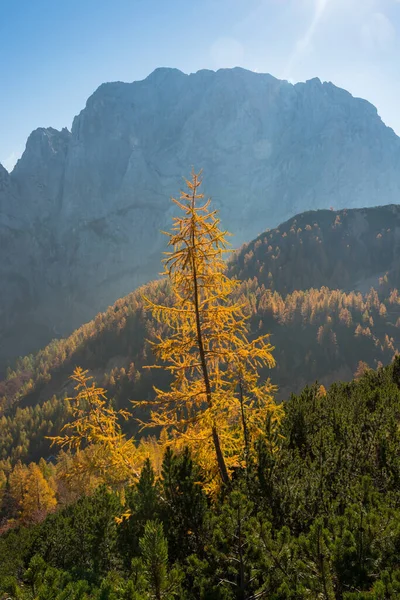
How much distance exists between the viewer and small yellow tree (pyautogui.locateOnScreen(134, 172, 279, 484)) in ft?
33.1

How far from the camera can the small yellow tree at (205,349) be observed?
1008cm

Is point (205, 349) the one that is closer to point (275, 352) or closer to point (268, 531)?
point (268, 531)

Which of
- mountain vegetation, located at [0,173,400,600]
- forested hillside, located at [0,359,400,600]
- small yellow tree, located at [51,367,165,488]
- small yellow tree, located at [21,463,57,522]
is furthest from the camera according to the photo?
small yellow tree, located at [21,463,57,522]

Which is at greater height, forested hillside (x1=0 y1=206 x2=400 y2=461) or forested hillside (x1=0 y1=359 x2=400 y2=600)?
forested hillside (x1=0 y1=206 x2=400 y2=461)

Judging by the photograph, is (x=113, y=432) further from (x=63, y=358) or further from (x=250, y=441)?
(x=63, y=358)

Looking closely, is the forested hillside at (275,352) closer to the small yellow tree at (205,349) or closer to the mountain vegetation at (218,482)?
the mountain vegetation at (218,482)

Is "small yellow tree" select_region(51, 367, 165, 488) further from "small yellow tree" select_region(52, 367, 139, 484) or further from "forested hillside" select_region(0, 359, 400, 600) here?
"forested hillside" select_region(0, 359, 400, 600)

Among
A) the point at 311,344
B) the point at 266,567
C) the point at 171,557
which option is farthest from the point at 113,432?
the point at 311,344

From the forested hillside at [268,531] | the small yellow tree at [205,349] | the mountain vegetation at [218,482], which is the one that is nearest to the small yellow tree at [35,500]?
the mountain vegetation at [218,482]

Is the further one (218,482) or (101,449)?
(101,449)

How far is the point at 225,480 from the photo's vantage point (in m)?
9.96

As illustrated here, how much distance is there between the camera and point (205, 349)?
11219 millimetres

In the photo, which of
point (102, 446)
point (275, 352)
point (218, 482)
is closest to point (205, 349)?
point (218, 482)

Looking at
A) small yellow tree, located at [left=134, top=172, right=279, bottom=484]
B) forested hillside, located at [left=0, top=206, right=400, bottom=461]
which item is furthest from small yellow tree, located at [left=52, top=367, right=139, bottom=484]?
forested hillside, located at [left=0, top=206, right=400, bottom=461]
